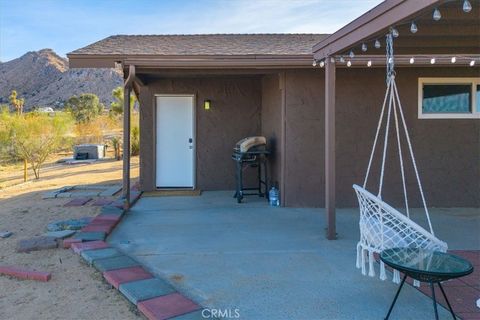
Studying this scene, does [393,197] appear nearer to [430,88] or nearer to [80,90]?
[430,88]

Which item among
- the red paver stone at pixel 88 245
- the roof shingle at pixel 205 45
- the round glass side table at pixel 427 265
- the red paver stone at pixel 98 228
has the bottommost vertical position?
the red paver stone at pixel 88 245

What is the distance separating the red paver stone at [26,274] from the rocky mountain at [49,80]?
4023 cm

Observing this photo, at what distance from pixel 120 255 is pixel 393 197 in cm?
479

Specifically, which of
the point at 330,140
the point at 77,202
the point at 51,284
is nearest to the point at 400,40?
the point at 330,140

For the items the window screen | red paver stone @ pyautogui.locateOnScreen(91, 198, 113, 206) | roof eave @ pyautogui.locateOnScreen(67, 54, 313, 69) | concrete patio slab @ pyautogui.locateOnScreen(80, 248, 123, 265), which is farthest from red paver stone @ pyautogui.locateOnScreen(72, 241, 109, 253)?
the window screen

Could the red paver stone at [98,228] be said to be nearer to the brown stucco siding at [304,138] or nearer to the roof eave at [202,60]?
the roof eave at [202,60]

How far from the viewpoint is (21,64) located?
175 ft

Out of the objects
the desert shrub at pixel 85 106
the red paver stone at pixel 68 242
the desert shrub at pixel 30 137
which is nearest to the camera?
the red paver stone at pixel 68 242

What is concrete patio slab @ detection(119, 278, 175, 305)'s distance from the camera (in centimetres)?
345

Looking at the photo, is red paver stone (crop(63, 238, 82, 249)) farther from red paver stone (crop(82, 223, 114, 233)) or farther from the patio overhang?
the patio overhang

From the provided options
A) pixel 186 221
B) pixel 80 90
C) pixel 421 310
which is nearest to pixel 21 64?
pixel 80 90

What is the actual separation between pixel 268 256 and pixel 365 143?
3493 millimetres

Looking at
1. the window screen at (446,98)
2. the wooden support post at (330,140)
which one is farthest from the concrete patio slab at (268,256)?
the window screen at (446,98)

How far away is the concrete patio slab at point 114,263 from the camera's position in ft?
13.7
